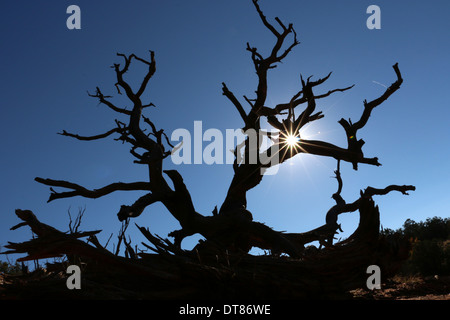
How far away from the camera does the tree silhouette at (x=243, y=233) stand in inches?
156

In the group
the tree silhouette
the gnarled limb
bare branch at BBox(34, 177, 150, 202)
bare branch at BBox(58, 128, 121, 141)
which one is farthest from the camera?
bare branch at BBox(58, 128, 121, 141)

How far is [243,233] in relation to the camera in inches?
333

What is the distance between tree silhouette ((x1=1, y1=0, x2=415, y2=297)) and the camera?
396 centimetres

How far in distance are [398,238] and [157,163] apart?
233 inches

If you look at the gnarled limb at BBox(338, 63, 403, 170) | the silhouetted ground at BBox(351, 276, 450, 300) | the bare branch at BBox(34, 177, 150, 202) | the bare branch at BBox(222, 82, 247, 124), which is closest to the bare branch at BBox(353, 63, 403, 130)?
the gnarled limb at BBox(338, 63, 403, 170)

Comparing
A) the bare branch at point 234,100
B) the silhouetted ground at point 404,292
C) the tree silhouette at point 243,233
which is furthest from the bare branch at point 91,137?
the silhouetted ground at point 404,292

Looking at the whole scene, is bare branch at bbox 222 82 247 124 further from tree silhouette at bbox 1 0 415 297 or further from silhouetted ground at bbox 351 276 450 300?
silhouetted ground at bbox 351 276 450 300

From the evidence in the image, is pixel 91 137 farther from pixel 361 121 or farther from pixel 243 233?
pixel 361 121

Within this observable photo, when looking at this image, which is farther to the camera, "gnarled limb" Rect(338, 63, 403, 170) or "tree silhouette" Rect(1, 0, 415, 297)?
"gnarled limb" Rect(338, 63, 403, 170)

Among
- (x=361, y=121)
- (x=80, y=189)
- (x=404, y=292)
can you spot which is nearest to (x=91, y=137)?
(x=80, y=189)

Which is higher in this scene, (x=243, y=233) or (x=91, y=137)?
(x=91, y=137)

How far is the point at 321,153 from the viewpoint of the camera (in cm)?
932
